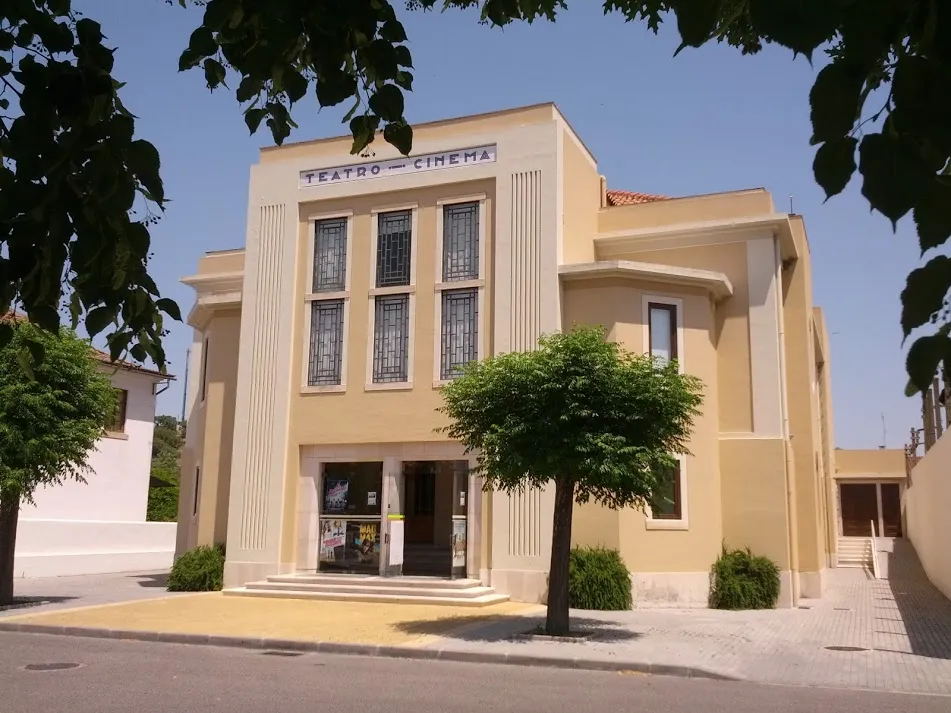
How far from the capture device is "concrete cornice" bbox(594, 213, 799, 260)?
2058 cm

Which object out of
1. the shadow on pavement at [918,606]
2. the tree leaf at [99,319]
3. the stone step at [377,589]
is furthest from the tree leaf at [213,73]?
the stone step at [377,589]

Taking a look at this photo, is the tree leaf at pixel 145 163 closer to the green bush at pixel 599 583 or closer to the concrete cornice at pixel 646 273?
the green bush at pixel 599 583

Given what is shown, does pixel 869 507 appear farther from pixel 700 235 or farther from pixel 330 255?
pixel 330 255

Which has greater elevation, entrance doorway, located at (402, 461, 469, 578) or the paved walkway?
entrance doorway, located at (402, 461, 469, 578)

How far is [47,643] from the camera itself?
46.3 ft

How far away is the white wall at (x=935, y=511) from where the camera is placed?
838 inches

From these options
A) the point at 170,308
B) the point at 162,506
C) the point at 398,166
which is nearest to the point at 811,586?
the point at 398,166

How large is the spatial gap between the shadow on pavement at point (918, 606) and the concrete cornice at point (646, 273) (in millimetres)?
7651

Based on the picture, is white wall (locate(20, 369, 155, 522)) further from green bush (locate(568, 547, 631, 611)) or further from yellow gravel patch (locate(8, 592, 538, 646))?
green bush (locate(568, 547, 631, 611))

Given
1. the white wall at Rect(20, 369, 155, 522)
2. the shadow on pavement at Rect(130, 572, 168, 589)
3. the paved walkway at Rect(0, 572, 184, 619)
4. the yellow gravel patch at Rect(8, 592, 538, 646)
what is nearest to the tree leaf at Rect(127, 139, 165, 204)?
the yellow gravel patch at Rect(8, 592, 538, 646)

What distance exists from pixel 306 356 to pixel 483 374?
329 inches

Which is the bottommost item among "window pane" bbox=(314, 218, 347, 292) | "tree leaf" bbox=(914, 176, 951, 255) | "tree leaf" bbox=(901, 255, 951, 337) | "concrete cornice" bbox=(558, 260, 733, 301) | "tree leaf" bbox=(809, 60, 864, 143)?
"tree leaf" bbox=(901, 255, 951, 337)

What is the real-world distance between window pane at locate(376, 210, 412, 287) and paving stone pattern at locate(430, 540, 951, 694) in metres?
8.72

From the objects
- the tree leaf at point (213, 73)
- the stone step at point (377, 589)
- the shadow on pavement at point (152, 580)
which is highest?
the tree leaf at point (213, 73)
